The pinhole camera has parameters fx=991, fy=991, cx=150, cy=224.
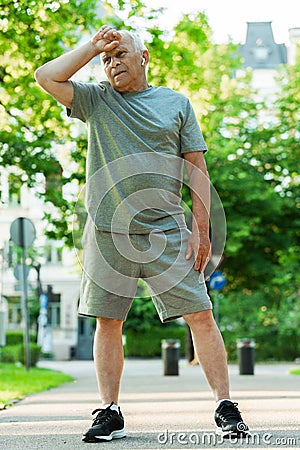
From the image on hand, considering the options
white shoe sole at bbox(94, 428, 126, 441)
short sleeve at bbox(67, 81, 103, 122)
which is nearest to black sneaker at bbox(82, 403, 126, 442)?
white shoe sole at bbox(94, 428, 126, 441)

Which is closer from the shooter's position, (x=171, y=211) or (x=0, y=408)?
(x=171, y=211)

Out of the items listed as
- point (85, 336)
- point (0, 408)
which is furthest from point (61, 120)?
point (85, 336)

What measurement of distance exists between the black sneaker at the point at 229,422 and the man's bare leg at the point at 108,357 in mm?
574

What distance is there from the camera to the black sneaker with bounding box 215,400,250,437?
496cm

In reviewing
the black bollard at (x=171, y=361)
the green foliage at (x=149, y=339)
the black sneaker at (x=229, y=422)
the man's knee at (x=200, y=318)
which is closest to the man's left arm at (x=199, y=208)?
the man's knee at (x=200, y=318)

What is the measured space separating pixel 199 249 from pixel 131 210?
418mm

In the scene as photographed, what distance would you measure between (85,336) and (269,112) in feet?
75.3

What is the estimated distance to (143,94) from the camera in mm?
5430

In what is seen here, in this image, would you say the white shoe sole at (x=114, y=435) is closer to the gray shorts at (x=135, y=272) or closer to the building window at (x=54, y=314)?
the gray shorts at (x=135, y=272)

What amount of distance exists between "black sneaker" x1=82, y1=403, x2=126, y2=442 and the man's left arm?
0.89 m

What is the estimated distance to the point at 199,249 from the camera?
17.4 ft

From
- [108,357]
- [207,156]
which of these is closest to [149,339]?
[207,156]

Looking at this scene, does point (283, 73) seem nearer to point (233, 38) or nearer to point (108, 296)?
point (233, 38)
